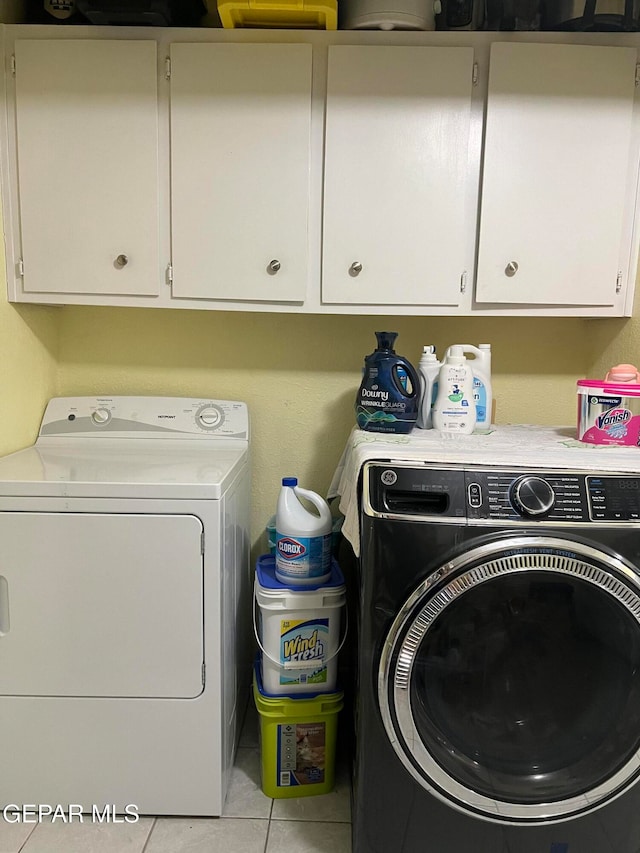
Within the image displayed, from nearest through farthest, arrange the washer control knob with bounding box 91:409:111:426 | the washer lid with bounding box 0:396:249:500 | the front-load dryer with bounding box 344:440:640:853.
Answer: the front-load dryer with bounding box 344:440:640:853 → the washer lid with bounding box 0:396:249:500 → the washer control knob with bounding box 91:409:111:426

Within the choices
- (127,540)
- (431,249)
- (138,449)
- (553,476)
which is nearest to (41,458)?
(138,449)

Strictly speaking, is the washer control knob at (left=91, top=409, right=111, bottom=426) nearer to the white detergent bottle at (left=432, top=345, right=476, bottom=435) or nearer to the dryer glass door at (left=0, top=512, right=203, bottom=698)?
the dryer glass door at (left=0, top=512, right=203, bottom=698)

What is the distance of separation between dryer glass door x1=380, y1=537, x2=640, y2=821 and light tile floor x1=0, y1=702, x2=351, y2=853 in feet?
1.49

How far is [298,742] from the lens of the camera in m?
1.72

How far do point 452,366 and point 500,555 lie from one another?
1.97ft

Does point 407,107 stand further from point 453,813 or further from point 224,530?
point 453,813

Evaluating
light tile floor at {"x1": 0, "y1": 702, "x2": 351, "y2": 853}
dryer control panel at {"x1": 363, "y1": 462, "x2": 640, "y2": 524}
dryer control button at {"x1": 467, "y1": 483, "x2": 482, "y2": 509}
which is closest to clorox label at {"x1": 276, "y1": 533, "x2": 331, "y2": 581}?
dryer control panel at {"x1": 363, "y1": 462, "x2": 640, "y2": 524}

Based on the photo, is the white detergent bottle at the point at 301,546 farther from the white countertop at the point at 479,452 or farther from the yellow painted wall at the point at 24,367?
the yellow painted wall at the point at 24,367

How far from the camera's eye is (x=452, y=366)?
170cm

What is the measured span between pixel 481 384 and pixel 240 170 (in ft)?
2.99

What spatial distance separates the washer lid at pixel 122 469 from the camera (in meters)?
1.50

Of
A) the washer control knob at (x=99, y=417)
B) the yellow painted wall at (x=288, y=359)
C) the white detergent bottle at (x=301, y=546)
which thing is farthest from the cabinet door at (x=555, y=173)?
the washer control knob at (x=99, y=417)

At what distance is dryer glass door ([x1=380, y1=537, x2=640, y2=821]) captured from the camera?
1309 mm

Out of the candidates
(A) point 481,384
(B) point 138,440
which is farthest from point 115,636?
(A) point 481,384
